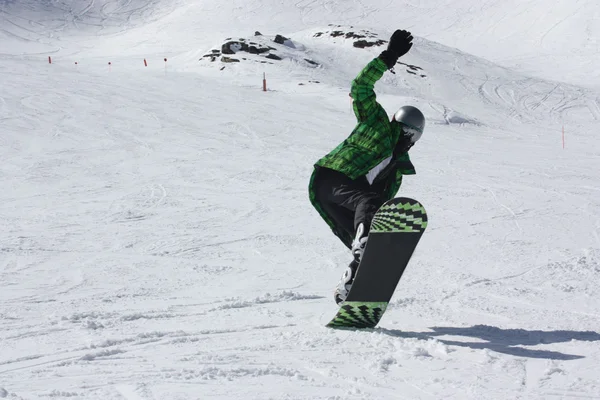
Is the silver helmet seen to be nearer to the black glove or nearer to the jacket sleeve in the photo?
the jacket sleeve

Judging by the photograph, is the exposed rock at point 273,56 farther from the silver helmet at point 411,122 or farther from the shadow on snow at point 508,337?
the shadow on snow at point 508,337

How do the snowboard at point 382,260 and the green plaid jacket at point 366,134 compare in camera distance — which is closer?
the snowboard at point 382,260

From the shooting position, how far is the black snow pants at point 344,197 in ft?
13.3

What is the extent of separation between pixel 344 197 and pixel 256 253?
2432 mm

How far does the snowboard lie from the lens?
11.8ft

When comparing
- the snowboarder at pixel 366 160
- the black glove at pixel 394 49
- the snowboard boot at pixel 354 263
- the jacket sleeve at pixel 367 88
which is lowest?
the snowboard boot at pixel 354 263

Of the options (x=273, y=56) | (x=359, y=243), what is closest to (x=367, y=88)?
(x=359, y=243)

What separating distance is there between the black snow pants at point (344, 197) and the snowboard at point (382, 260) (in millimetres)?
328

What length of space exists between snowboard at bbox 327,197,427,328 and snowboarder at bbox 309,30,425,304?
21 cm

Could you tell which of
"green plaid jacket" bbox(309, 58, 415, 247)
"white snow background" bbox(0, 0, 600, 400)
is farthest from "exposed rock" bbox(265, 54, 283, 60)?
"green plaid jacket" bbox(309, 58, 415, 247)

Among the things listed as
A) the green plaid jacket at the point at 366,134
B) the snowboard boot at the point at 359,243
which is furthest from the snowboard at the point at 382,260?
the green plaid jacket at the point at 366,134

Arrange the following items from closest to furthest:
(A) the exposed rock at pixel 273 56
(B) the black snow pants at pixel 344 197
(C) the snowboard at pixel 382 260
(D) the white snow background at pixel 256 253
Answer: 1. (D) the white snow background at pixel 256 253
2. (C) the snowboard at pixel 382 260
3. (B) the black snow pants at pixel 344 197
4. (A) the exposed rock at pixel 273 56

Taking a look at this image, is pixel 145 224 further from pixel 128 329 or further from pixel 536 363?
pixel 536 363

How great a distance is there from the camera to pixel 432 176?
1119 cm
